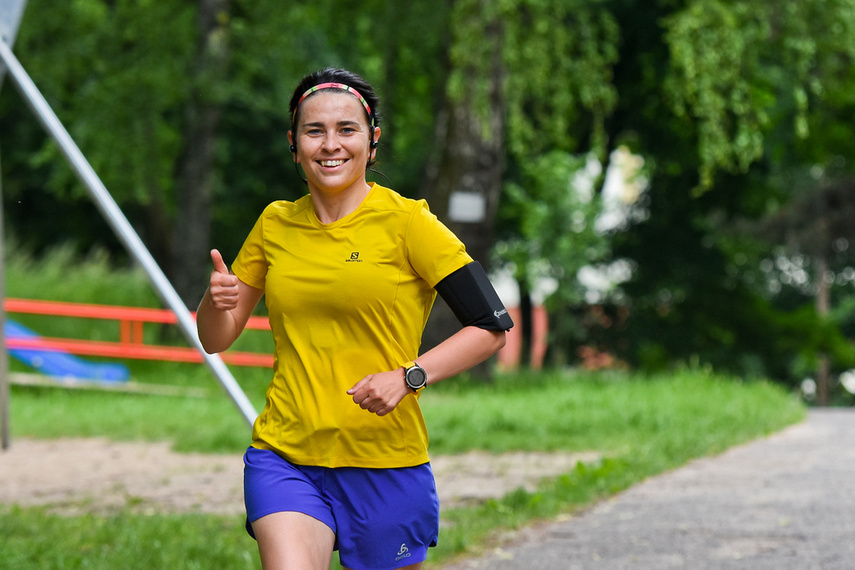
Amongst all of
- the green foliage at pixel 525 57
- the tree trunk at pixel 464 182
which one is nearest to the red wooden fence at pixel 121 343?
the tree trunk at pixel 464 182

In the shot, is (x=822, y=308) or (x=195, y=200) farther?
(x=822, y=308)

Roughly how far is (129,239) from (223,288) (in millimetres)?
3655

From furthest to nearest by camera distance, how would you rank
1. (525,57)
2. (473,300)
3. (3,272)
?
(525,57) < (3,272) < (473,300)

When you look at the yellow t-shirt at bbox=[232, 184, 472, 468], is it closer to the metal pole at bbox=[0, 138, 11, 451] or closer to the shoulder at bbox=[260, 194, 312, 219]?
the shoulder at bbox=[260, 194, 312, 219]

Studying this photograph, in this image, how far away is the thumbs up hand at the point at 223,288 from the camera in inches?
110

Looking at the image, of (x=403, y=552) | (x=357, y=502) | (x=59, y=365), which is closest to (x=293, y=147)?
(x=357, y=502)

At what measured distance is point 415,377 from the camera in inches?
105

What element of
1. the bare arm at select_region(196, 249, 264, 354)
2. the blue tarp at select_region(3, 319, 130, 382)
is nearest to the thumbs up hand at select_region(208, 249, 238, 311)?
the bare arm at select_region(196, 249, 264, 354)

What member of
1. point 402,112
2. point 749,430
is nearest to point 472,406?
point 749,430

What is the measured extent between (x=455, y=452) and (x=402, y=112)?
13179 mm

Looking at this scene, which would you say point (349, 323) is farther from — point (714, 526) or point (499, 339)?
point (714, 526)

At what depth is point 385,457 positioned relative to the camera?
2822 mm

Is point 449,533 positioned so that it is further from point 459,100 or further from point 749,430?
point 459,100

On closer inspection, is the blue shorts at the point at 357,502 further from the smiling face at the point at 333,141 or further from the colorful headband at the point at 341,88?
the colorful headband at the point at 341,88
